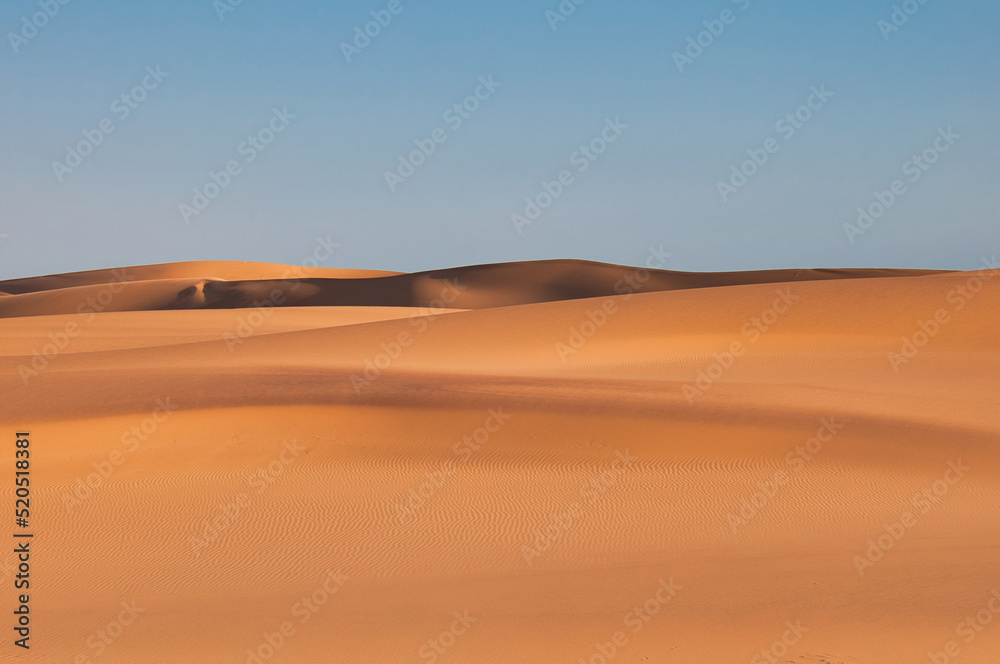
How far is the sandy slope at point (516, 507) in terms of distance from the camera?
5.43 metres

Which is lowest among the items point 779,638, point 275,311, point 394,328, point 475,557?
point 779,638

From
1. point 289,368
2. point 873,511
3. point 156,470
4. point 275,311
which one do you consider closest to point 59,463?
point 156,470

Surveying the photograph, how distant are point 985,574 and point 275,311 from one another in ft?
109

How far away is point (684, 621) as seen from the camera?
5.50 metres

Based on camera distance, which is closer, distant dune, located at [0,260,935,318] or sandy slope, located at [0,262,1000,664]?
sandy slope, located at [0,262,1000,664]

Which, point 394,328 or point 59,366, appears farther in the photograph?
point 394,328

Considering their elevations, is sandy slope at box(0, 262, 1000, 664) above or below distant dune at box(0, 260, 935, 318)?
below

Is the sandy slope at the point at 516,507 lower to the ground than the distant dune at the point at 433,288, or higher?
lower

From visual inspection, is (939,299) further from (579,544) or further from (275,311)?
(275,311)

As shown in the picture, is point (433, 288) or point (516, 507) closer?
point (516, 507)

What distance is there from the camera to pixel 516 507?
8.62 meters

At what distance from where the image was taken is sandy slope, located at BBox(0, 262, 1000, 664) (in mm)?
5426

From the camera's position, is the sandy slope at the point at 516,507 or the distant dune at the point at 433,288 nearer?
the sandy slope at the point at 516,507

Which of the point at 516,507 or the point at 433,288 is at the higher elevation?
the point at 433,288
